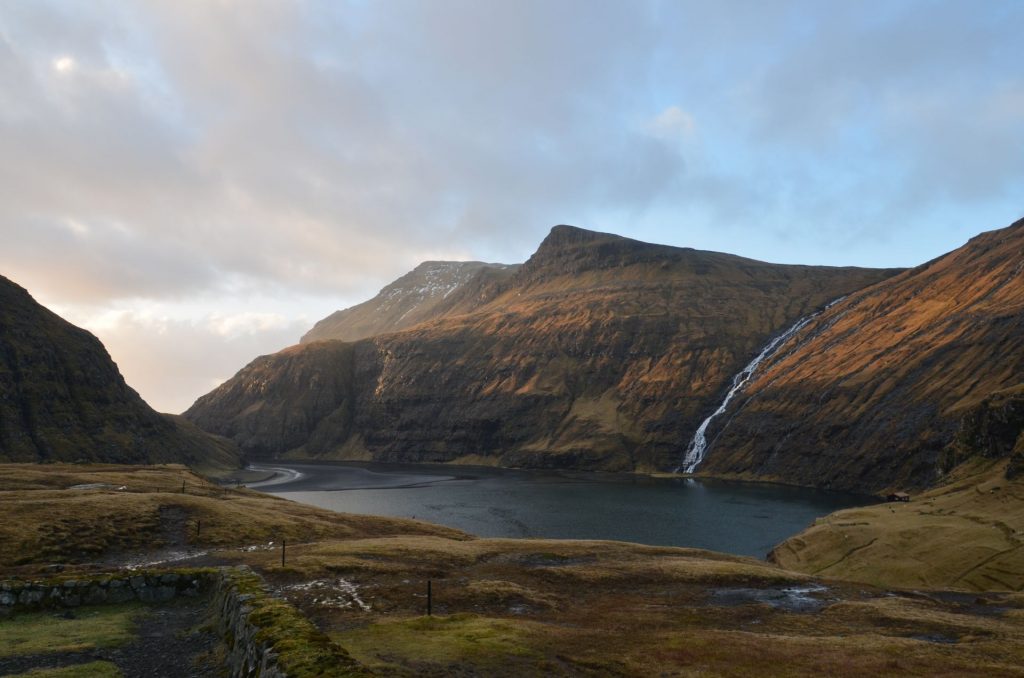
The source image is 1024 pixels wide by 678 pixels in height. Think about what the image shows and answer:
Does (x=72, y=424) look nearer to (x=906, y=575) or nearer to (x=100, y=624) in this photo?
(x=100, y=624)

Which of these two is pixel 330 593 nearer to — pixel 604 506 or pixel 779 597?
pixel 779 597

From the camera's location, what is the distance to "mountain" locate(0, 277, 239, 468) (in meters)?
156

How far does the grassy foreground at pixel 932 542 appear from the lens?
60188mm

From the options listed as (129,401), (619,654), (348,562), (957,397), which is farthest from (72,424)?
(957,397)

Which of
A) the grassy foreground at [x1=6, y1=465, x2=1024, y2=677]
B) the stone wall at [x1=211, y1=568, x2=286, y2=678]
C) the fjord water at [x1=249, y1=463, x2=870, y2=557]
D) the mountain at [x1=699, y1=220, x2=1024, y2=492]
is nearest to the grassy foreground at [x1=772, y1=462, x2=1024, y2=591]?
the fjord water at [x1=249, y1=463, x2=870, y2=557]

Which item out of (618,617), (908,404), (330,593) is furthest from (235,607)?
(908,404)

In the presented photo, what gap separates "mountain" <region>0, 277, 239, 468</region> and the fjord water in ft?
126

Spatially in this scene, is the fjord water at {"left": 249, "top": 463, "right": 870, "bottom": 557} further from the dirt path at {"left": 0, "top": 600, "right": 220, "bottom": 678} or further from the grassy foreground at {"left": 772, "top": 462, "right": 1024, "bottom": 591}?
the dirt path at {"left": 0, "top": 600, "right": 220, "bottom": 678}

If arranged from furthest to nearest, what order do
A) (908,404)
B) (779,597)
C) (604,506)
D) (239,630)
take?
(908,404), (604,506), (779,597), (239,630)

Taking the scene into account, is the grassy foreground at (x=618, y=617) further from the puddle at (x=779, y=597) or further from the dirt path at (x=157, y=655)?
the dirt path at (x=157, y=655)

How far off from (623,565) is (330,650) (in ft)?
129

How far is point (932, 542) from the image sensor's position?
67.9 meters

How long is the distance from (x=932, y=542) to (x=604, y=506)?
245 feet

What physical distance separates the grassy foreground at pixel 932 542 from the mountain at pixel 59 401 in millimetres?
166300
